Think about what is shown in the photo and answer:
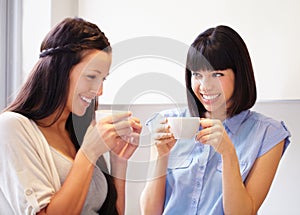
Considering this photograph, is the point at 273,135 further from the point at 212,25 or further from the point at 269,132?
the point at 212,25

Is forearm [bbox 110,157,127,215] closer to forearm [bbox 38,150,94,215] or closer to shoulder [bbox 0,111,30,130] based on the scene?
forearm [bbox 38,150,94,215]

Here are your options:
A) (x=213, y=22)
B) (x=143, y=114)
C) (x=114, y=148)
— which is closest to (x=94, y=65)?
(x=114, y=148)

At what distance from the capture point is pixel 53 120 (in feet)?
3.23

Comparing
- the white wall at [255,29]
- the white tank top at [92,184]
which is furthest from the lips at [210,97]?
the white tank top at [92,184]

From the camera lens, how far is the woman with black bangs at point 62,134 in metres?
0.85

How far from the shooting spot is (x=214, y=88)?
1.07 m

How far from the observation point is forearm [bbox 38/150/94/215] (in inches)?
33.4

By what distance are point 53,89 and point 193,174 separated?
1.46 feet

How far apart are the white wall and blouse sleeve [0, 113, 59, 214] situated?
9.8 inches

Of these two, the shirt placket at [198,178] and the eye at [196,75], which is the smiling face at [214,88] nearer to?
the eye at [196,75]

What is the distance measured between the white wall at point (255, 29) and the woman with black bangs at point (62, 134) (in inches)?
4.1

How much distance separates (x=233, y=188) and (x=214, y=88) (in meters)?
0.25

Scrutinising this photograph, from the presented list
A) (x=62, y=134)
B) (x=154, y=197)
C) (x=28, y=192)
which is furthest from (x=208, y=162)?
(x=28, y=192)

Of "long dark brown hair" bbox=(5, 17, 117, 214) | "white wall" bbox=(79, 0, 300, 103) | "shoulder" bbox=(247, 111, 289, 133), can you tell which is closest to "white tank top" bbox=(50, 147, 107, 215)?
"long dark brown hair" bbox=(5, 17, 117, 214)
